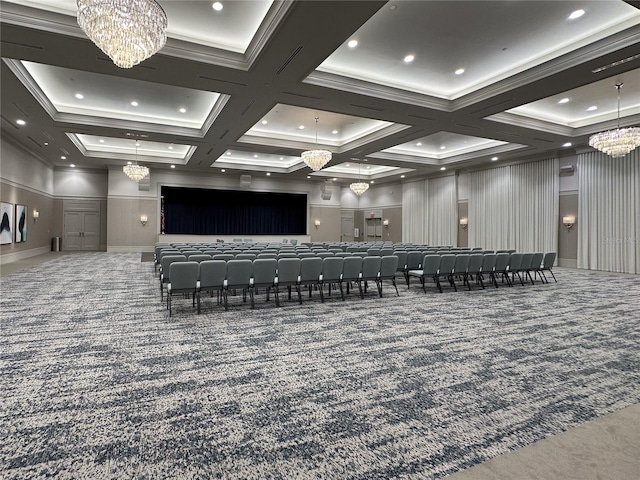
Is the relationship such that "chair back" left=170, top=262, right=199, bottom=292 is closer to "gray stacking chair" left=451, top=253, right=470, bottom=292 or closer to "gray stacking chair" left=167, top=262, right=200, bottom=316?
"gray stacking chair" left=167, top=262, right=200, bottom=316

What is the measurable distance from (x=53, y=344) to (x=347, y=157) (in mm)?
12092

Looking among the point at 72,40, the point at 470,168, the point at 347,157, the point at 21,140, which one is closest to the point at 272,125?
the point at 347,157

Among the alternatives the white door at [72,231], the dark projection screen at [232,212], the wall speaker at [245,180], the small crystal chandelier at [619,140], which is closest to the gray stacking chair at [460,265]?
the small crystal chandelier at [619,140]

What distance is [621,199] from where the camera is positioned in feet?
37.7

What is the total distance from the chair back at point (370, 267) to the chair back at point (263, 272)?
177cm

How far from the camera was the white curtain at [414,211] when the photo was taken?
19.4 metres

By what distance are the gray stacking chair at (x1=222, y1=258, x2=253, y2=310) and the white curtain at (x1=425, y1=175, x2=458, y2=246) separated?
45.7 feet

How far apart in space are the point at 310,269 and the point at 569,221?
11.3 metres

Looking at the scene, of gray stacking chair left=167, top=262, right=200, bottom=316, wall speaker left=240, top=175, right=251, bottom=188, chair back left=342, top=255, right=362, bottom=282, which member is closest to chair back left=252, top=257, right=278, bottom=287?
gray stacking chair left=167, top=262, right=200, bottom=316

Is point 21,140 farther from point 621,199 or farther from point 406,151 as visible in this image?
point 621,199

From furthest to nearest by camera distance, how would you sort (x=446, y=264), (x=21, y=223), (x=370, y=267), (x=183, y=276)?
(x=21, y=223), (x=446, y=264), (x=370, y=267), (x=183, y=276)

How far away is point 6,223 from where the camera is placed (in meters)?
11.5

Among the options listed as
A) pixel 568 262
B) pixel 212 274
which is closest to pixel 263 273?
pixel 212 274

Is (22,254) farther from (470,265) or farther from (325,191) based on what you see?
(470,265)
